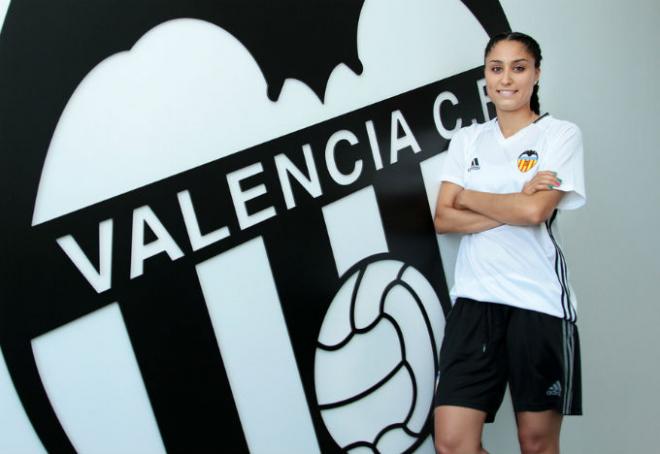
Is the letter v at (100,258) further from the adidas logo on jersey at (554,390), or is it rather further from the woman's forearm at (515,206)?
Result: the adidas logo on jersey at (554,390)

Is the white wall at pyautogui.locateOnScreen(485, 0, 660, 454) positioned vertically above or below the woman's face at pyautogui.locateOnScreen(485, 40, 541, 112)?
below

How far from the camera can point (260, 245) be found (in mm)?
1832

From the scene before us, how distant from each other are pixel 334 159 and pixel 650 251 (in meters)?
1.99

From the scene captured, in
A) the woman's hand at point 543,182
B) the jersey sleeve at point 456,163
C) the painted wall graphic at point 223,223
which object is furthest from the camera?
the jersey sleeve at point 456,163

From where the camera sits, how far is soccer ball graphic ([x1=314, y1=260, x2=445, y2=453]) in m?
1.99

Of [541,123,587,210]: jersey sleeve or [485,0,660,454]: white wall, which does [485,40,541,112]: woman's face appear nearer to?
[541,123,587,210]: jersey sleeve

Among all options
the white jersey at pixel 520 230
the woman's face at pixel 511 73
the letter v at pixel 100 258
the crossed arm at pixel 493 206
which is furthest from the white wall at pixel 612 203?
the letter v at pixel 100 258

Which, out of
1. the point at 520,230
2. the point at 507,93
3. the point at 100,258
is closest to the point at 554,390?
the point at 520,230

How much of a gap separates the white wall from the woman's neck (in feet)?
1.98

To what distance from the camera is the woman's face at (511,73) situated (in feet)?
6.89

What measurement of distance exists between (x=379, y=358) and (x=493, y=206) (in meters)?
0.56

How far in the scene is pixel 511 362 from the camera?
208 centimetres

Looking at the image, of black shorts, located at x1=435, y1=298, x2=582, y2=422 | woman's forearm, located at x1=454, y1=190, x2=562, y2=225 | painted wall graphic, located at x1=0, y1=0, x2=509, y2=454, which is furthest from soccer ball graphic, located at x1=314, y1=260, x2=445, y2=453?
woman's forearm, located at x1=454, y1=190, x2=562, y2=225

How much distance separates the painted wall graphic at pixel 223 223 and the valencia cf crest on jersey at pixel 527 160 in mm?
305
